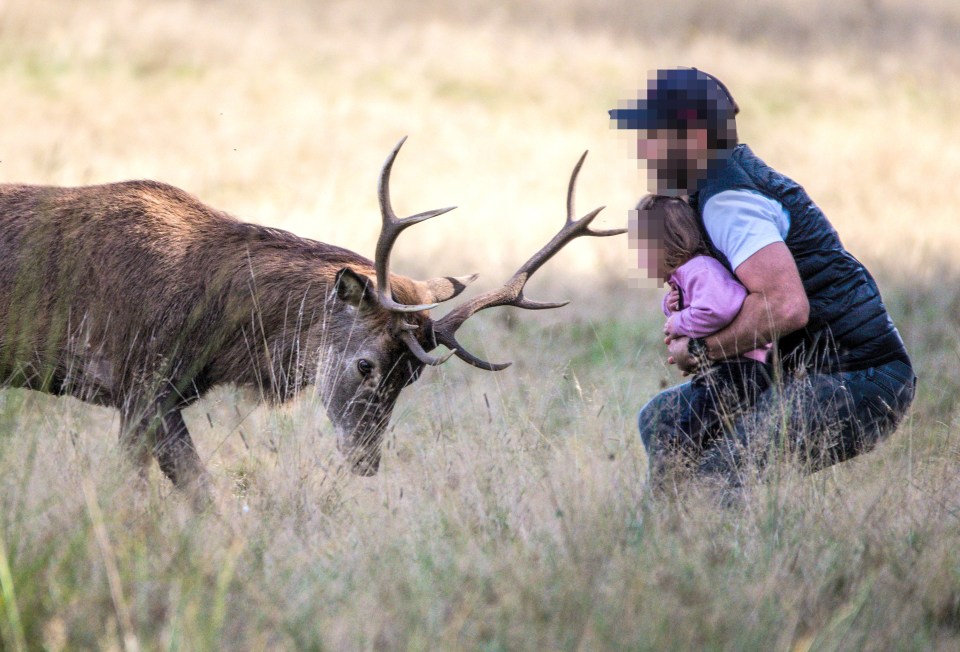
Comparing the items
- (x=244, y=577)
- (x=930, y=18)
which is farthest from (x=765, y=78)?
(x=244, y=577)

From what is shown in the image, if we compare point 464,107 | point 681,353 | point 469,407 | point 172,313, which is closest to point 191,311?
point 172,313

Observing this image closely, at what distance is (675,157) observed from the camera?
15.8 feet

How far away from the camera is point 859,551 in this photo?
433 cm

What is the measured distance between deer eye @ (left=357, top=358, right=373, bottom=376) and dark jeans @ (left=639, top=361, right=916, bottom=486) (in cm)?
177

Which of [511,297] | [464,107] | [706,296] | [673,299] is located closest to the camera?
[706,296]

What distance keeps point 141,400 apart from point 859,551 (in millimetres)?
3402

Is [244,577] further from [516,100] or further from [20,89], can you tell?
[516,100]

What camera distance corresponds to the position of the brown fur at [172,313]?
5.97 meters

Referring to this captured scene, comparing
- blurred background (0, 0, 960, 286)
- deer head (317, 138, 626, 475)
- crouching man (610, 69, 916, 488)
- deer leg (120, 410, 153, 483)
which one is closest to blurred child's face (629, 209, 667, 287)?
crouching man (610, 69, 916, 488)

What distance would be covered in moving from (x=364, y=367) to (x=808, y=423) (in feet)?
7.80

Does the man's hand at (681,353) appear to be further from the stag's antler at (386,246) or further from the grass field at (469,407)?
the stag's antler at (386,246)

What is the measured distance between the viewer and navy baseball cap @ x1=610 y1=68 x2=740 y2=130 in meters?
4.80

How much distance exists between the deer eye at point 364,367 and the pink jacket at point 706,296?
191cm

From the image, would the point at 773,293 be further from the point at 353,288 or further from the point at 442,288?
the point at 442,288
